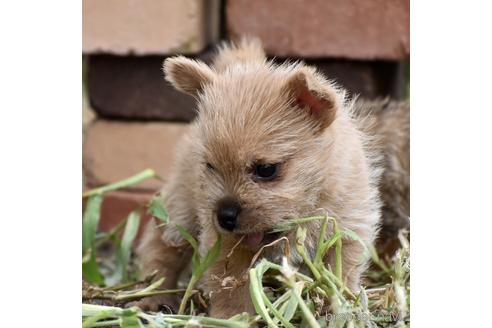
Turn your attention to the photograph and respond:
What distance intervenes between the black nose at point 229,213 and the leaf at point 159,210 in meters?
0.35

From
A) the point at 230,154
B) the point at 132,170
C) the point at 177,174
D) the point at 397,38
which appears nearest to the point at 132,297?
the point at 177,174

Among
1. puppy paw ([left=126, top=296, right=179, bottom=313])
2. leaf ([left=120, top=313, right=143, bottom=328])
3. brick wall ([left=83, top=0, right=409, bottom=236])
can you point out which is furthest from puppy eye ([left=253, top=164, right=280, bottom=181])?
brick wall ([left=83, top=0, right=409, bottom=236])

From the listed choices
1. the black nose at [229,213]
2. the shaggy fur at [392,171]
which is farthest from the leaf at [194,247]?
the shaggy fur at [392,171]

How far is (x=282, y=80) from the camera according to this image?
Result: 1.85 meters

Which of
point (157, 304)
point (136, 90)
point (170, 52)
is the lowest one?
point (157, 304)

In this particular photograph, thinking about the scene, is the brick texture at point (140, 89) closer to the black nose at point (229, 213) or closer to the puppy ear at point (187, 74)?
the puppy ear at point (187, 74)

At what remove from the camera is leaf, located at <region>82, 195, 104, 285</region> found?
95.8 inches

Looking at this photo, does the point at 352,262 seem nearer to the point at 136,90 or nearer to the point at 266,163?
the point at 266,163

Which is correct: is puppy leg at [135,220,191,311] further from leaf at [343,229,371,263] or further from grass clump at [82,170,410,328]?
leaf at [343,229,371,263]

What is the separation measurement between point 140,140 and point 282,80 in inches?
48.0

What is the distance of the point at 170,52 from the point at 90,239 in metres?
0.74

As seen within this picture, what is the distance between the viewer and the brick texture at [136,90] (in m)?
2.90

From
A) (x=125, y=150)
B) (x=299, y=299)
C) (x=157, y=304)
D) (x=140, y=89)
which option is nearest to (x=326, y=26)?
(x=140, y=89)

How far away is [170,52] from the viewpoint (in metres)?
2.83
